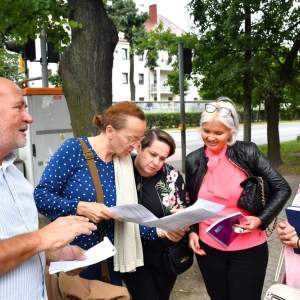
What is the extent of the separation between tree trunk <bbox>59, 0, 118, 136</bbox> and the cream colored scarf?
2.13 meters

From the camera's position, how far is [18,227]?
152cm

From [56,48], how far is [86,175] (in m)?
3.27

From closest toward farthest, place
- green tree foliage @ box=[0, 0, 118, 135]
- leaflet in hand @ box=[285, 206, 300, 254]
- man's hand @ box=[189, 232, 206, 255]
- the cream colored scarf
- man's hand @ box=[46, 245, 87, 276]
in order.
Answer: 1. man's hand @ box=[46, 245, 87, 276]
2. leaflet in hand @ box=[285, 206, 300, 254]
3. the cream colored scarf
4. man's hand @ box=[189, 232, 206, 255]
5. green tree foliage @ box=[0, 0, 118, 135]

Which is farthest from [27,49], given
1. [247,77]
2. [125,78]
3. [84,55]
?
[125,78]

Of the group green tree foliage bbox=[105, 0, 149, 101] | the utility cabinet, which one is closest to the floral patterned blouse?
the utility cabinet

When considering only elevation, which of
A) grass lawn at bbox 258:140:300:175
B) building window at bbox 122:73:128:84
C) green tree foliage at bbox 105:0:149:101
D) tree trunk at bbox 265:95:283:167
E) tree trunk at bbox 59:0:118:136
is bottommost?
grass lawn at bbox 258:140:300:175

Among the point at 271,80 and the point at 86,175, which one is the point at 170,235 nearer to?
the point at 86,175

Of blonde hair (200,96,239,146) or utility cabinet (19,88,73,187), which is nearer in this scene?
blonde hair (200,96,239,146)

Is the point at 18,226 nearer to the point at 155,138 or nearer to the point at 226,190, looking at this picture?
the point at 155,138

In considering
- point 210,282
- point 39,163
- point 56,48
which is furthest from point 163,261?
point 39,163

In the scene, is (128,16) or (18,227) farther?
(128,16)

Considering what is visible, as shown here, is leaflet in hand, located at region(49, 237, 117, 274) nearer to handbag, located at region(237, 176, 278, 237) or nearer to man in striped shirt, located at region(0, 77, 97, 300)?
man in striped shirt, located at region(0, 77, 97, 300)

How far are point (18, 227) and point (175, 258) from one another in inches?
44.9

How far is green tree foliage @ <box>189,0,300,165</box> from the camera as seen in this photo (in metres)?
8.30
